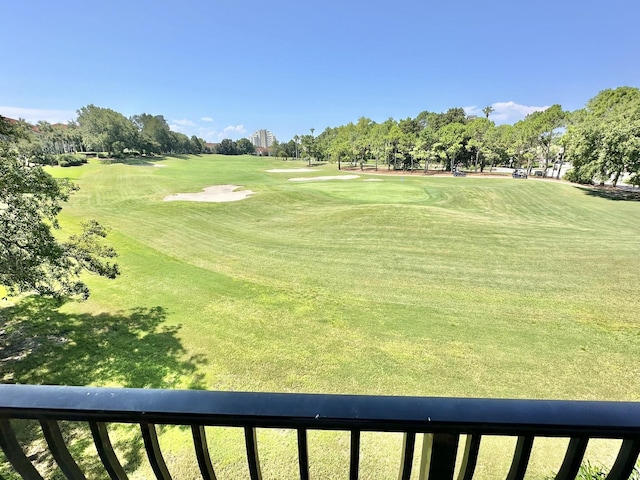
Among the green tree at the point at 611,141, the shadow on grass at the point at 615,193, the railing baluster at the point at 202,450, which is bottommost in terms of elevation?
the shadow on grass at the point at 615,193

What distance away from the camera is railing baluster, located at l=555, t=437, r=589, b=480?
3.10 feet

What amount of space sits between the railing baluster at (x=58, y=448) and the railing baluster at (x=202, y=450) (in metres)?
0.43

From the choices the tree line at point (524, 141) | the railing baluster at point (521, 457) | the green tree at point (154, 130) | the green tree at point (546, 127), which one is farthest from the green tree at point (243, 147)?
the railing baluster at point (521, 457)

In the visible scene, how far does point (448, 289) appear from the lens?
799 cm

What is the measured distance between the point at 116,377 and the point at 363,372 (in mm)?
3960

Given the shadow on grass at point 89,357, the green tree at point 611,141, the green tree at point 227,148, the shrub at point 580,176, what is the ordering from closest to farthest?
the shadow on grass at point 89,357
the green tree at point 611,141
the shrub at point 580,176
the green tree at point 227,148

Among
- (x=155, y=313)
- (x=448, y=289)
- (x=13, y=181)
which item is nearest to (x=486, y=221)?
(x=448, y=289)

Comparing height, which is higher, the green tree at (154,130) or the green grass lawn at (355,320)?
the green tree at (154,130)

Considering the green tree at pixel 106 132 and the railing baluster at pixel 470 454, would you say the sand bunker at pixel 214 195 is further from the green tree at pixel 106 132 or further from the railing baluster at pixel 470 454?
the green tree at pixel 106 132

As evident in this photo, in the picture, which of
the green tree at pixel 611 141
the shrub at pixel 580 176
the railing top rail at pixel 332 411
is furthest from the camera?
the shrub at pixel 580 176

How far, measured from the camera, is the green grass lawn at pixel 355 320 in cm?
478

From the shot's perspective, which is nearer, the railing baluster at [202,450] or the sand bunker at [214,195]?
the railing baluster at [202,450]

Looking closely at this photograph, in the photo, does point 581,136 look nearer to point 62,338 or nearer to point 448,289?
point 448,289

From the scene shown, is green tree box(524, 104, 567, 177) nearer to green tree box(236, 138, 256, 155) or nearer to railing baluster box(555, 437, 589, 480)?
railing baluster box(555, 437, 589, 480)
